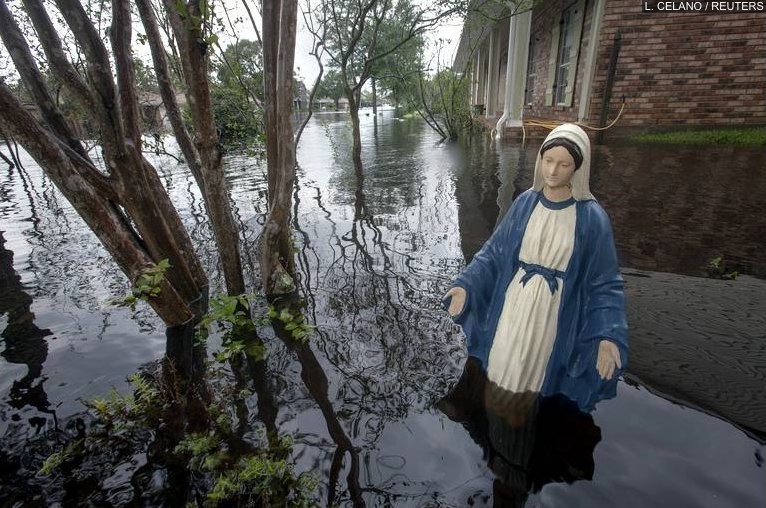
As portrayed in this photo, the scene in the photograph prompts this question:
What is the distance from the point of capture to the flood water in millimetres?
2066

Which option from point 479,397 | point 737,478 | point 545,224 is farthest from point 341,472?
point 737,478

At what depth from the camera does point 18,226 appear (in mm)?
7059

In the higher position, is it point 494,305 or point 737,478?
point 494,305

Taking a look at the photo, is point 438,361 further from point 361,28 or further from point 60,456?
point 361,28

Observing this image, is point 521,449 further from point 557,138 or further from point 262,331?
point 262,331

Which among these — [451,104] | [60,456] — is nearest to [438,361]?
[60,456]

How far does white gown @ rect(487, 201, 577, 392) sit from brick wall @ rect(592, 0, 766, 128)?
24.9 ft

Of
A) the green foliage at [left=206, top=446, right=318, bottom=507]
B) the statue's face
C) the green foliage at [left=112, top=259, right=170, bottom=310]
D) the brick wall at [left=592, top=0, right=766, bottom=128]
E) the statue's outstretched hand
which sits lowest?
the green foliage at [left=206, top=446, right=318, bottom=507]

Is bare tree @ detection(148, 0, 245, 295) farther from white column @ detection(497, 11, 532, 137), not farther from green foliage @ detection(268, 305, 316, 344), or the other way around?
white column @ detection(497, 11, 532, 137)

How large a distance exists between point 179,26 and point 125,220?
62.3 inches

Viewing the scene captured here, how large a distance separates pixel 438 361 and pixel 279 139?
2.29 meters

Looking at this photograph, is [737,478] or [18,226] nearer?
[737,478]

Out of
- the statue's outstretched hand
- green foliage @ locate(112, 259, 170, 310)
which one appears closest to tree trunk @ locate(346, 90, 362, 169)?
green foliage @ locate(112, 259, 170, 310)

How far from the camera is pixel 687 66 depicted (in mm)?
7594
